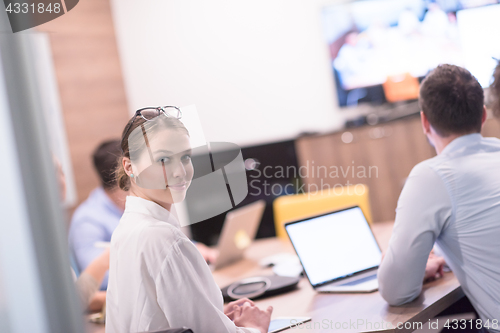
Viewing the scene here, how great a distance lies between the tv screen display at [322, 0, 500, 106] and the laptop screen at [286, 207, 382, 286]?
2.14 m

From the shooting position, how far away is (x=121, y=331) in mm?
1111

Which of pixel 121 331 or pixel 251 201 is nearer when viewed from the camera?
pixel 121 331

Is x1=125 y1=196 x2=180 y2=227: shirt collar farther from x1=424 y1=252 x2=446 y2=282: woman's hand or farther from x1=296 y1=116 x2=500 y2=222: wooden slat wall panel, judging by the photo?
x1=296 y1=116 x2=500 y2=222: wooden slat wall panel

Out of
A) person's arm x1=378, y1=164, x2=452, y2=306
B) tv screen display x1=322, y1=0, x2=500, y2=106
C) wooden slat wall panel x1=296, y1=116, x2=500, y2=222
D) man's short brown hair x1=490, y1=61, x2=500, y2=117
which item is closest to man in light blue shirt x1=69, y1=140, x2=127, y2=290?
person's arm x1=378, y1=164, x2=452, y2=306

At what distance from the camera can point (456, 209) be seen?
4.18 ft

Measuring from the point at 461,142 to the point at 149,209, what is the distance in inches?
34.1

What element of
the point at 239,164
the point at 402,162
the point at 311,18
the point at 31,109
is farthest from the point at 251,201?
the point at 31,109

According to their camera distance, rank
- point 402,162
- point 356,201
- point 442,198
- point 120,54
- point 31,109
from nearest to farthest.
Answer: point 31,109, point 442,198, point 356,201, point 402,162, point 120,54

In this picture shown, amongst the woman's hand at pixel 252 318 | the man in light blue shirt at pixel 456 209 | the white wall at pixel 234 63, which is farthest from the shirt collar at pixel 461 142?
the white wall at pixel 234 63

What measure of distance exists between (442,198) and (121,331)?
88 cm

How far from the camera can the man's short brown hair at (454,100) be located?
132 cm

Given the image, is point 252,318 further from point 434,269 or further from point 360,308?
point 434,269

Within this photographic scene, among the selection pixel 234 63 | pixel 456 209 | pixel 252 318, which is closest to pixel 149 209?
pixel 252 318

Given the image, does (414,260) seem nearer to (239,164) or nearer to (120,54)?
(239,164)
